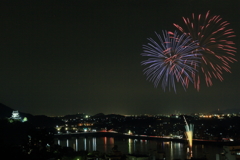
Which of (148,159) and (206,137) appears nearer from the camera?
(148,159)

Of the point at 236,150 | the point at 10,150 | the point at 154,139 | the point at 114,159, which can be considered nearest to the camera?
the point at 10,150

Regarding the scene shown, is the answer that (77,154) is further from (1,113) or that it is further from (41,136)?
(1,113)

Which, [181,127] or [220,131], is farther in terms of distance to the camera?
[181,127]

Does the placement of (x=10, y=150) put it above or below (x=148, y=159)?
above

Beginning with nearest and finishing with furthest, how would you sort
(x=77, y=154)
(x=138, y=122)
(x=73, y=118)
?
(x=77, y=154)
(x=138, y=122)
(x=73, y=118)

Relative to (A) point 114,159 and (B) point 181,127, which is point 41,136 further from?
(B) point 181,127

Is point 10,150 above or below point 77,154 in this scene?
above

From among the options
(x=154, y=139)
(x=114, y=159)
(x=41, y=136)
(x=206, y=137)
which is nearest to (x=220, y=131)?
(x=206, y=137)

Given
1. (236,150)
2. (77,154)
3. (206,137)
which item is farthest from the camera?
(206,137)

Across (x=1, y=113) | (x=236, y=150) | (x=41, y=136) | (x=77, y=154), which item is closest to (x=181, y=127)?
(x=1, y=113)
